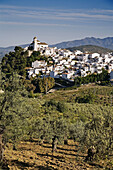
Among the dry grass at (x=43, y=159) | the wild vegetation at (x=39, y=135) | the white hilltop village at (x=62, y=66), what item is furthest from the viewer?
the white hilltop village at (x=62, y=66)

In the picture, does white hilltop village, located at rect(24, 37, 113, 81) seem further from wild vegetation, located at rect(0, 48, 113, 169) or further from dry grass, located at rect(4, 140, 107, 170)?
dry grass, located at rect(4, 140, 107, 170)

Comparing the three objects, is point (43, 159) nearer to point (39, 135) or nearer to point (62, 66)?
point (39, 135)

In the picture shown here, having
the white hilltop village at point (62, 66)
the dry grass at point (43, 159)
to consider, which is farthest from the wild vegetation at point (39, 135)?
the white hilltop village at point (62, 66)

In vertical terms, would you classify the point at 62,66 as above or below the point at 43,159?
above

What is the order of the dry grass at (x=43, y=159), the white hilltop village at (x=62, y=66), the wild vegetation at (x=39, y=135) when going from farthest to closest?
the white hilltop village at (x=62, y=66), the dry grass at (x=43, y=159), the wild vegetation at (x=39, y=135)

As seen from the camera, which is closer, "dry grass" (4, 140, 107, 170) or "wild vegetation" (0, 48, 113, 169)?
"wild vegetation" (0, 48, 113, 169)

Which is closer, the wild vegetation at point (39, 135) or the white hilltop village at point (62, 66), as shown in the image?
the wild vegetation at point (39, 135)

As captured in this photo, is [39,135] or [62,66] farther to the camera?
[62,66]

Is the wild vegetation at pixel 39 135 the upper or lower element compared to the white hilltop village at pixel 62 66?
lower

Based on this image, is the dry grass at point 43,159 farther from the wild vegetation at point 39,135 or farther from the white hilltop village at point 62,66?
the white hilltop village at point 62,66

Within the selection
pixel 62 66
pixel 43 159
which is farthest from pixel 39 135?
pixel 62 66

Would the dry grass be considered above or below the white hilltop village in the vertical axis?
below

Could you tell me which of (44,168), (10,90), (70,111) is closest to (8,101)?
(10,90)

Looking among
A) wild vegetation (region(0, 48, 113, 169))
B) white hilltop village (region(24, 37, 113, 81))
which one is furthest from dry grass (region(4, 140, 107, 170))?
white hilltop village (region(24, 37, 113, 81))
